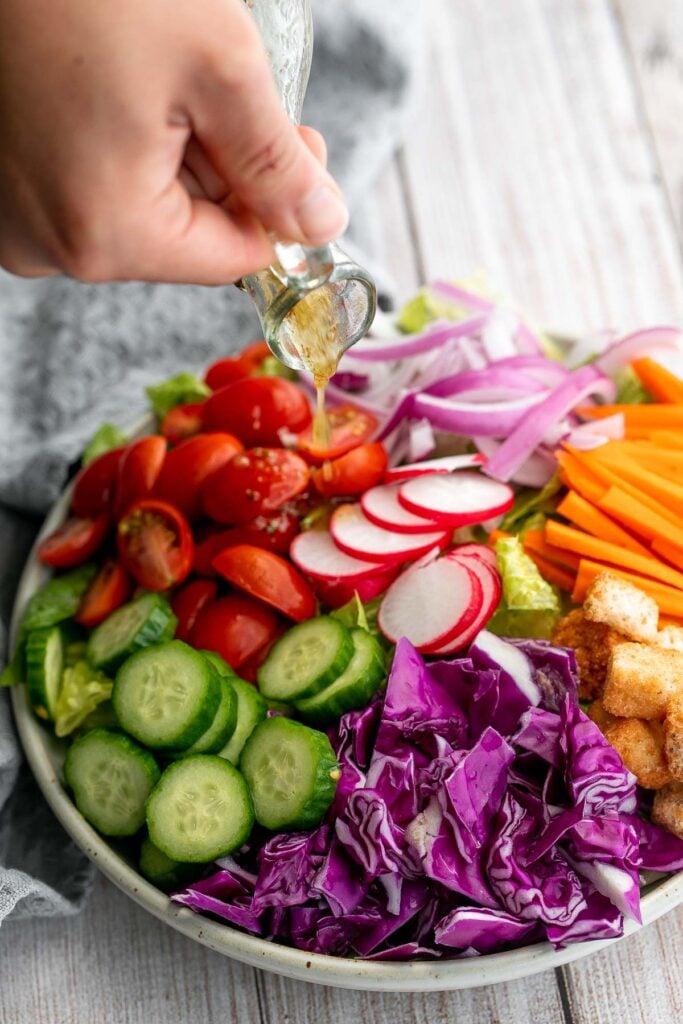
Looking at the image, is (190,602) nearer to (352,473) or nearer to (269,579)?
(269,579)

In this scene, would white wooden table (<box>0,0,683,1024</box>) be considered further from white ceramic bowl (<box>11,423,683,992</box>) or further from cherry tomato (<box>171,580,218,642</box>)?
cherry tomato (<box>171,580,218,642</box>)

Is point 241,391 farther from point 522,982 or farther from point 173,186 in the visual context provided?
point 522,982

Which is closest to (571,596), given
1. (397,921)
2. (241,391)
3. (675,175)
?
(397,921)

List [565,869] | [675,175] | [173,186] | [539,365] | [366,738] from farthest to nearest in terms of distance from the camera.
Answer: [675,175], [539,365], [366,738], [565,869], [173,186]

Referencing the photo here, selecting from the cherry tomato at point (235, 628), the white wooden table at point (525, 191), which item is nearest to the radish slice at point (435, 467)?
the cherry tomato at point (235, 628)

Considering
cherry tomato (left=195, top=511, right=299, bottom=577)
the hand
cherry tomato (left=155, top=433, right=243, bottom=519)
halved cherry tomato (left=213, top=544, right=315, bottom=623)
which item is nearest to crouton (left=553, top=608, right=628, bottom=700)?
halved cherry tomato (left=213, top=544, right=315, bottom=623)

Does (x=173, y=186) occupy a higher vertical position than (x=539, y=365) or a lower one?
higher
